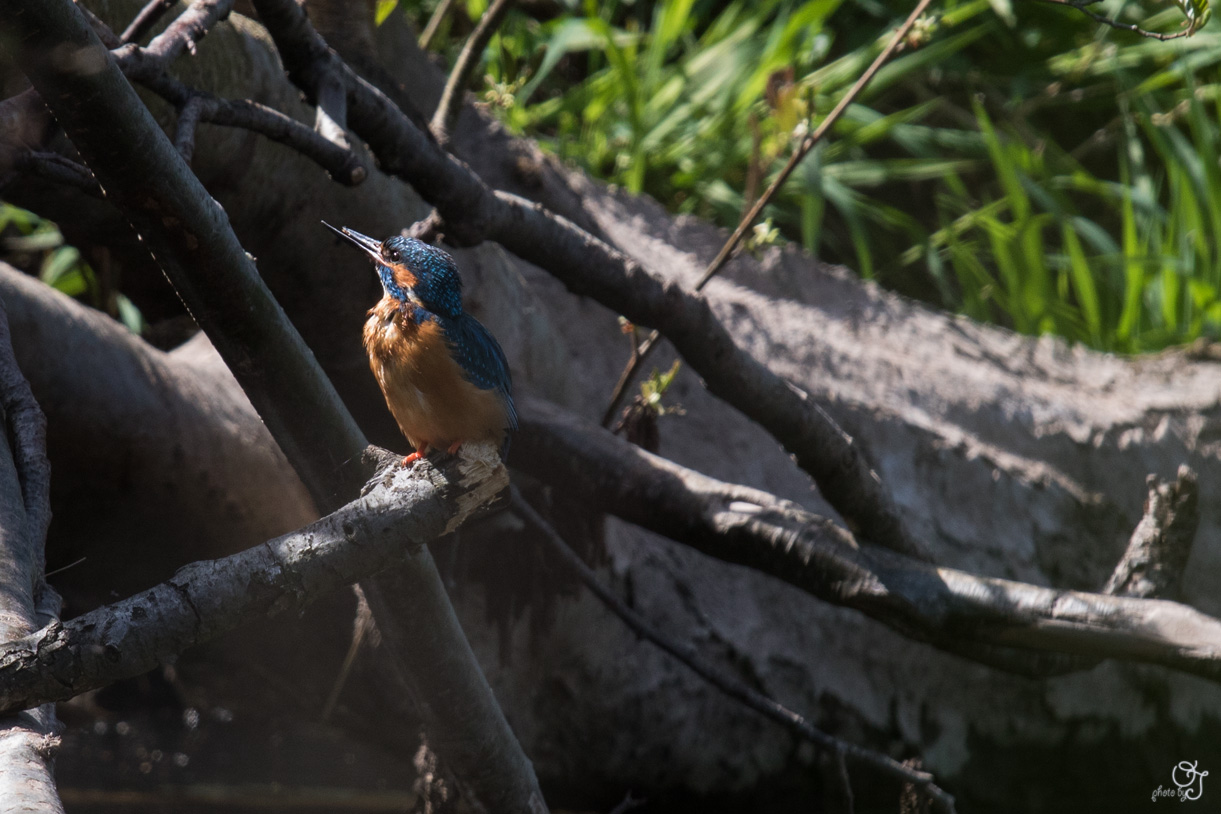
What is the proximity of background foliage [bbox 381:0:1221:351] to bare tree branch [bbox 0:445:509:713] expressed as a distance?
2243 millimetres

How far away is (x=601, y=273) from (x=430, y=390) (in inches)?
28.6

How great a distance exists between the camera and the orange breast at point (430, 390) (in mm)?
989

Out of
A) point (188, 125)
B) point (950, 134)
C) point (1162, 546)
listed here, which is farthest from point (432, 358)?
point (950, 134)

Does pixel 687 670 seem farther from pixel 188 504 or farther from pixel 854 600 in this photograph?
pixel 188 504

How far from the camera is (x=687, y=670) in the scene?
203 cm

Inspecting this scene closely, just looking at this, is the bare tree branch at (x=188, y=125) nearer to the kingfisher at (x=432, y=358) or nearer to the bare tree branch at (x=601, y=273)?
the kingfisher at (x=432, y=358)

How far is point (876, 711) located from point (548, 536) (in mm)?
857

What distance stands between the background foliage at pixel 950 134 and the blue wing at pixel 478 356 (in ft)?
6.54

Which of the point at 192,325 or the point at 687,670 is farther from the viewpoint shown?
the point at 192,325

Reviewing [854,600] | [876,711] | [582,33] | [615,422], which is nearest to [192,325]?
[615,422]

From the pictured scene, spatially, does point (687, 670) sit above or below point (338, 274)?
below

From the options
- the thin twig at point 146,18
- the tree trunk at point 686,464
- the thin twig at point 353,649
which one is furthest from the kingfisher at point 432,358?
the thin twig at point 353,649

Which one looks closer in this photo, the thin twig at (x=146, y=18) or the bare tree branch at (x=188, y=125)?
the bare tree branch at (x=188, y=125)

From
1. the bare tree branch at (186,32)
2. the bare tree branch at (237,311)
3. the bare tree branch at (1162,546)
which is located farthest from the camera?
the bare tree branch at (1162,546)
